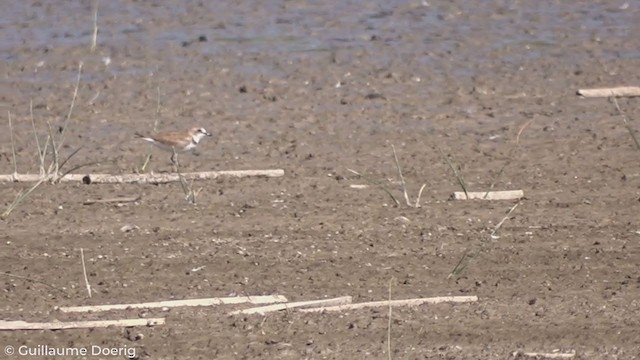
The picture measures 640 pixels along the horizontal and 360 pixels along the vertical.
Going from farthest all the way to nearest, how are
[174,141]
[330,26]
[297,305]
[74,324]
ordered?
[330,26]
[174,141]
[297,305]
[74,324]

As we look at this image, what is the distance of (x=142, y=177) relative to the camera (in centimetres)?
948

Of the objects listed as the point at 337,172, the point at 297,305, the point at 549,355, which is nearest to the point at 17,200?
the point at 297,305

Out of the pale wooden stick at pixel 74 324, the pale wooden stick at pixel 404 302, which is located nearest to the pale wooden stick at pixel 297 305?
the pale wooden stick at pixel 404 302

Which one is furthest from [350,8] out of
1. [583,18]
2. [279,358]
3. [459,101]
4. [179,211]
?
[279,358]

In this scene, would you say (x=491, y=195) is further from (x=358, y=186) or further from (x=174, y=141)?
(x=174, y=141)

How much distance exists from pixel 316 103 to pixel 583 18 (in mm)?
4730

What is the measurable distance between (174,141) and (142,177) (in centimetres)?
46

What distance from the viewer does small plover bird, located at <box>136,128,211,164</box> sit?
9.83 m

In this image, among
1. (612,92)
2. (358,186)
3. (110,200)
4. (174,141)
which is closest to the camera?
(110,200)

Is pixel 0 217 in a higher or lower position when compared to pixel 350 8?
higher

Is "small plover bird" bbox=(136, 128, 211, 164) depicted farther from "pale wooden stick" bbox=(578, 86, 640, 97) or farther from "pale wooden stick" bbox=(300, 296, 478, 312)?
"pale wooden stick" bbox=(578, 86, 640, 97)

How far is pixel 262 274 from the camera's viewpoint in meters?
7.48

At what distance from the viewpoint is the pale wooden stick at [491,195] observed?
8.98 metres

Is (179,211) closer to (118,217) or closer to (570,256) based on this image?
(118,217)
